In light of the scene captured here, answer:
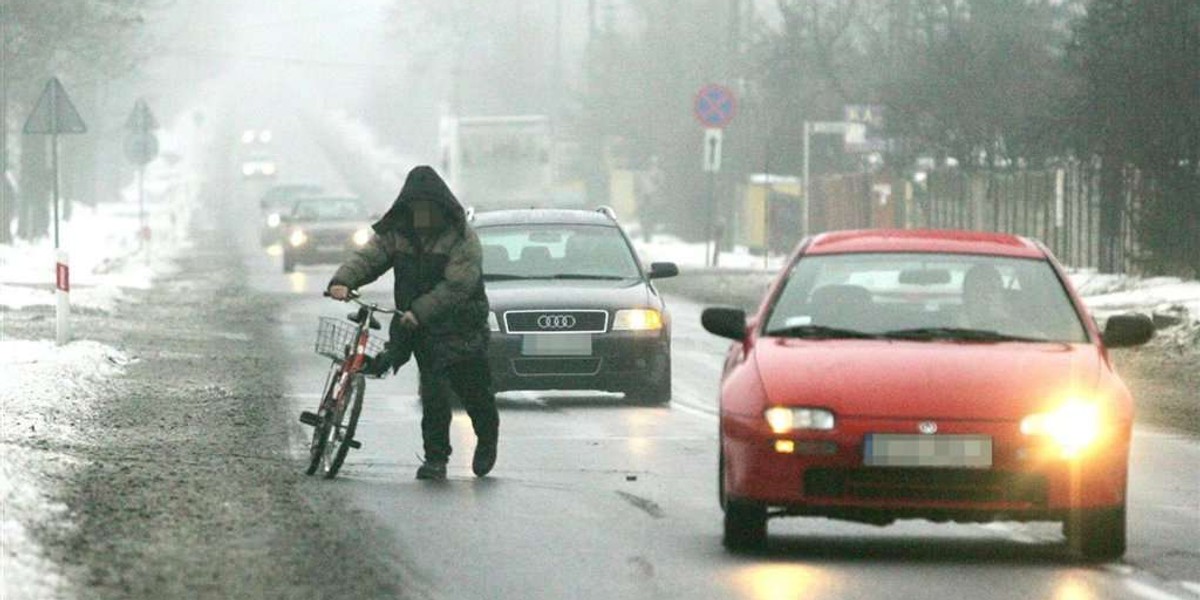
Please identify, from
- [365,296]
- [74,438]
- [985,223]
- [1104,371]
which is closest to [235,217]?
[985,223]

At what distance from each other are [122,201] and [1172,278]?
80.5m

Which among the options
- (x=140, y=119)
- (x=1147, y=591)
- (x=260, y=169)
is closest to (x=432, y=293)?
(x=1147, y=591)

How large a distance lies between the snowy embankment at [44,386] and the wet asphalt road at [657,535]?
1396 millimetres

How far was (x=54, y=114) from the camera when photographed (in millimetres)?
31594

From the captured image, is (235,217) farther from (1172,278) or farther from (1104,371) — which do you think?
(1104,371)

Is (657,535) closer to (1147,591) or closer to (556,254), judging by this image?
(1147,591)

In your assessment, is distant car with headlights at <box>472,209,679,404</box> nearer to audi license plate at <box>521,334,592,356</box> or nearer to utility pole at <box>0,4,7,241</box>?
audi license plate at <box>521,334,592,356</box>

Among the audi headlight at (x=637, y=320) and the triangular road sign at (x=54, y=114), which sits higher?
the triangular road sign at (x=54, y=114)

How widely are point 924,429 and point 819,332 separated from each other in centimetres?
114

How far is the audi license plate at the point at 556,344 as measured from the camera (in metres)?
20.1

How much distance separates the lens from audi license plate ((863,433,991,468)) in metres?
11.1

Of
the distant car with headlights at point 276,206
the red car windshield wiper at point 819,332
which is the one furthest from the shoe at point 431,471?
the distant car with headlights at point 276,206

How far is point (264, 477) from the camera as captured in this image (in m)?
14.9

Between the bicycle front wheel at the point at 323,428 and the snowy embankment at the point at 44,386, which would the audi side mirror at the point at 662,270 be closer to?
the snowy embankment at the point at 44,386
